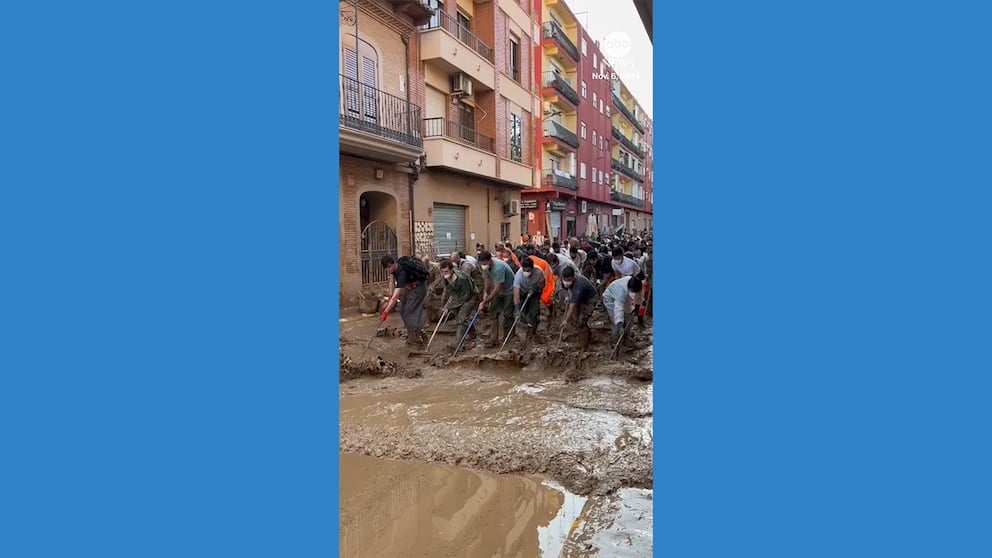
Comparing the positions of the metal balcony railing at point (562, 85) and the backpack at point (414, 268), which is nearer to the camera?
the metal balcony railing at point (562, 85)

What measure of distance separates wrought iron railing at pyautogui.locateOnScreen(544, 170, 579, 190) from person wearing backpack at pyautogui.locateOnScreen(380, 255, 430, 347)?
2.56ft

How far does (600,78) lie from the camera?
2287mm

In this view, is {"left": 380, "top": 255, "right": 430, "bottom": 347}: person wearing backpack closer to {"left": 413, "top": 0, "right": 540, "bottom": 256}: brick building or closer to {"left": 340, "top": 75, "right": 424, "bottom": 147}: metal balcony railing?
{"left": 413, "top": 0, "right": 540, "bottom": 256}: brick building

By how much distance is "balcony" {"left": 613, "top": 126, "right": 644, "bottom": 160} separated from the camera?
83.5 inches

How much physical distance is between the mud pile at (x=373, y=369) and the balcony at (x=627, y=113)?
1.59m

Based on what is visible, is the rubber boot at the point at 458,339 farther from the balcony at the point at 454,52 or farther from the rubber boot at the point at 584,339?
the balcony at the point at 454,52

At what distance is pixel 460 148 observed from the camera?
106 inches

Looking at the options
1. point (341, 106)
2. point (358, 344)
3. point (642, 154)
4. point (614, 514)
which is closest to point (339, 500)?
point (358, 344)

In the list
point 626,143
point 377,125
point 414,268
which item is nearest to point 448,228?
point 414,268

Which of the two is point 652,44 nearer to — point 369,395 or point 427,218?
point 427,218

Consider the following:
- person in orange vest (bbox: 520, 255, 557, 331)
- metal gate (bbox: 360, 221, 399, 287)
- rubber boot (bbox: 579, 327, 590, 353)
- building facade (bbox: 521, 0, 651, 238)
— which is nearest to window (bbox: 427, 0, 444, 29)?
building facade (bbox: 521, 0, 651, 238)

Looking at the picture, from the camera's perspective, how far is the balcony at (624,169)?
7.38 feet

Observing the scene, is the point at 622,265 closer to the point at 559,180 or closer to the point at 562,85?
the point at 559,180

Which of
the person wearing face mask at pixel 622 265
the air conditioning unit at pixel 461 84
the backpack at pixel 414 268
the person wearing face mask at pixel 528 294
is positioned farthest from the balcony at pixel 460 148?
the person wearing face mask at pixel 622 265
